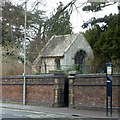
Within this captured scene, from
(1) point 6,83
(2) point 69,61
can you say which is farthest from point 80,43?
(1) point 6,83

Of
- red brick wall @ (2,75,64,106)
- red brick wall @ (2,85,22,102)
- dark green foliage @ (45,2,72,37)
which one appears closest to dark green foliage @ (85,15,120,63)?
red brick wall @ (2,75,64,106)

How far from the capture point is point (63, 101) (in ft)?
85.4

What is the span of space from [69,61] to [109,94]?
109 ft

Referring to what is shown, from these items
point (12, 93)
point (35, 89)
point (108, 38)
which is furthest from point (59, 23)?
point (12, 93)

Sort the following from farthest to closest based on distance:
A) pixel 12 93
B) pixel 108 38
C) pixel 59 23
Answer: pixel 12 93, pixel 108 38, pixel 59 23

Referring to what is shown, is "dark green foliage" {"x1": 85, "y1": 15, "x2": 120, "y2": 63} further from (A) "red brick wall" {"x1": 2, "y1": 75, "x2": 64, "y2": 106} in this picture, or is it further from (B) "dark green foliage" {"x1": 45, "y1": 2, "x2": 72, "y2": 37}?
(B) "dark green foliage" {"x1": 45, "y1": 2, "x2": 72, "y2": 37}

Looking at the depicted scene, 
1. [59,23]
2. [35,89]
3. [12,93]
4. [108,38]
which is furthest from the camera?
[12,93]

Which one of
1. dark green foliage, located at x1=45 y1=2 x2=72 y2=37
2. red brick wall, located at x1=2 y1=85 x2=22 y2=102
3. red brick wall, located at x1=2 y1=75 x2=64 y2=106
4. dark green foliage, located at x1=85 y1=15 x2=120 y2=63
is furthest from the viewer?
red brick wall, located at x1=2 y1=85 x2=22 y2=102

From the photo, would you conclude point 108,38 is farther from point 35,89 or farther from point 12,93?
point 12,93

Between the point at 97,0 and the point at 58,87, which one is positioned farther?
the point at 58,87

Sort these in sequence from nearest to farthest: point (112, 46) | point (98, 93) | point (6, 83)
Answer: point (98, 93), point (112, 46), point (6, 83)

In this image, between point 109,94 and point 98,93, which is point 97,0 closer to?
point 109,94

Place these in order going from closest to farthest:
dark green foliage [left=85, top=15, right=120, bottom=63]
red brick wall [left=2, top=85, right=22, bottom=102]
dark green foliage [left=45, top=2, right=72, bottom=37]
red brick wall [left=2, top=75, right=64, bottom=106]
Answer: dark green foliage [left=45, top=2, right=72, bottom=37] < red brick wall [left=2, top=75, right=64, bottom=106] < dark green foliage [left=85, top=15, right=120, bottom=63] < red brick wall [left=2, top=85, right=22, bottom=102]

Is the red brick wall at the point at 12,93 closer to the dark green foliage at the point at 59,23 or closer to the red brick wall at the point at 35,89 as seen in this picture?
the red brick wall at the point at 35,89
